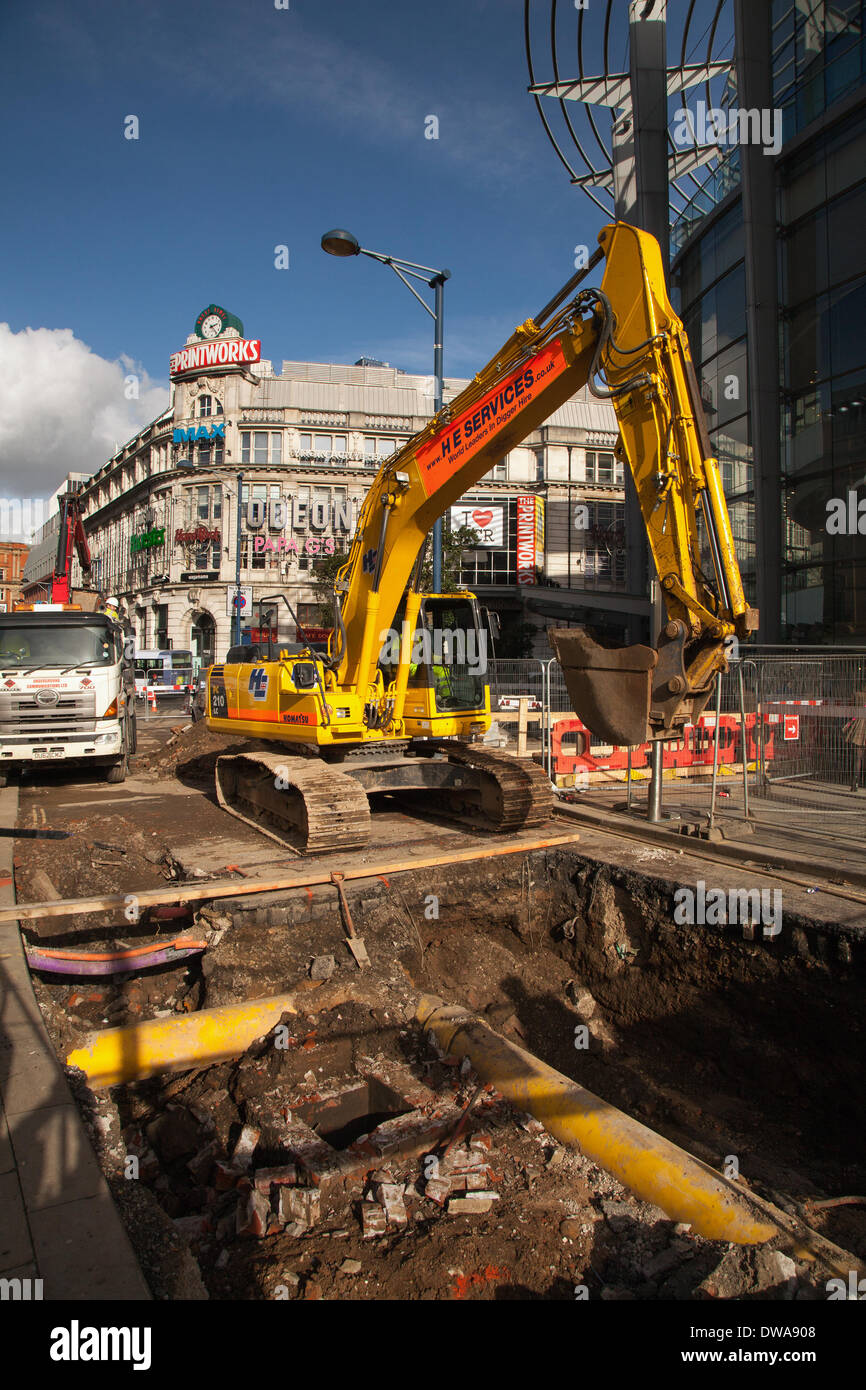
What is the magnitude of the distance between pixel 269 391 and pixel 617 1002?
1657 inches

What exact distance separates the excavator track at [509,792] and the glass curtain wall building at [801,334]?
A: 13.1 m

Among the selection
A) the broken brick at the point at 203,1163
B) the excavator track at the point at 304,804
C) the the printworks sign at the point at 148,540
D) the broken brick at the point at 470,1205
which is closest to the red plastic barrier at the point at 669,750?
the excavator track at the point at 304,804

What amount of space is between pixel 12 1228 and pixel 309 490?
4133 cm

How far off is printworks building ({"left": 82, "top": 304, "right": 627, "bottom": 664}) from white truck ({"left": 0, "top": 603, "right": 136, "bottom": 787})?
91.9 feet

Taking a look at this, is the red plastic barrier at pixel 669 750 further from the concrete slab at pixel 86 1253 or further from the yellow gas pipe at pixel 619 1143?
the concrete slab at pixel 86 1253

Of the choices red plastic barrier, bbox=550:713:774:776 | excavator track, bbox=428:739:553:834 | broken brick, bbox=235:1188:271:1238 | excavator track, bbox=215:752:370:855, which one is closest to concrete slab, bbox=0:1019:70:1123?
broken brick, bbox=235:1188:271:1238

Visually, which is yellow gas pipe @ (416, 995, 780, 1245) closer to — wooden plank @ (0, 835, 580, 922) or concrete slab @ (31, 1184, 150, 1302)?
wooden plank @ (0, 835, 580, 922)

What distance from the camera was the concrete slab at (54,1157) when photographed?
3010 millimetres

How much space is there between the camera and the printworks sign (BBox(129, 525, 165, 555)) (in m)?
44.6

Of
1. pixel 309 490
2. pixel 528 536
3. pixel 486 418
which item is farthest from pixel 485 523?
pixel 486 418

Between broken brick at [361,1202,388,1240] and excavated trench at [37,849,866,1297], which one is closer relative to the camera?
broken brick at [361,1202,388,1240]

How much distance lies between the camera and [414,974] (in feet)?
21.1
